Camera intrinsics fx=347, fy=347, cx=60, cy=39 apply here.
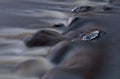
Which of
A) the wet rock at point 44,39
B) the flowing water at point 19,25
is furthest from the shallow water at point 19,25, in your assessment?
the wet rock at point 44,39

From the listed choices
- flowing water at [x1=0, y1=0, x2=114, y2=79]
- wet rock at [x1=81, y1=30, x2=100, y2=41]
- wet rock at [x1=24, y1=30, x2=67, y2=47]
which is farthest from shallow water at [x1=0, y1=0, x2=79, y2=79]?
wet rock at [x1=81, y1=30, x2=100, y2=41]

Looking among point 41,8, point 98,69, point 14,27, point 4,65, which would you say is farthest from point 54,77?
point 41,8

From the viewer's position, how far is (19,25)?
7.14 m

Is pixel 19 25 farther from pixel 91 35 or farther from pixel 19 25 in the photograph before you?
pixel 91 35

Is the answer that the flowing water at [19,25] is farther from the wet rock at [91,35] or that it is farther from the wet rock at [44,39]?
the wet rock at [91,35]

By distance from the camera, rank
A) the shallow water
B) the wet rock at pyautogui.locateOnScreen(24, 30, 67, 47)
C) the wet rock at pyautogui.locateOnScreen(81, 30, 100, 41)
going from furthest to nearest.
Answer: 1. the wet rock at pyautogui.locateOnScreen(24, 30, 67, 47)
2. the wet rock at pyautogui.locateOnScreen(81, 30, 100, 41)
3. the shallow water

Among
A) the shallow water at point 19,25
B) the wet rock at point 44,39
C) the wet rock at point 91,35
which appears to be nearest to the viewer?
the shallow water at point 19,25

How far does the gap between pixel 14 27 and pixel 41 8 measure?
3.01 m

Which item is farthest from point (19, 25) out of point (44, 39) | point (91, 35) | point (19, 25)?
point (91, 35)

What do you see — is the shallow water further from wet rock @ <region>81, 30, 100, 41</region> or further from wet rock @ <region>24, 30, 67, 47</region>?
wet rock @ <region>81, 30, 100, 41</region>

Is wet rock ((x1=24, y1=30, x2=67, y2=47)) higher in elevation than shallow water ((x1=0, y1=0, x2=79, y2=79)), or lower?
higher

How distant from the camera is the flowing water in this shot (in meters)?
4.64

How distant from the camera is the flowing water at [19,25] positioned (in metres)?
4.64

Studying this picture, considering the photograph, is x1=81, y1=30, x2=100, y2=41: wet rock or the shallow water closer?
the shallow water
